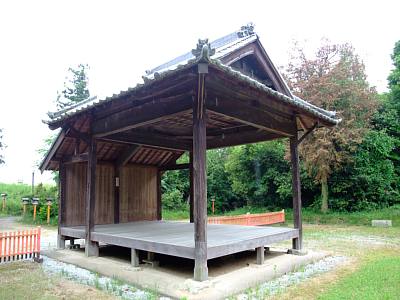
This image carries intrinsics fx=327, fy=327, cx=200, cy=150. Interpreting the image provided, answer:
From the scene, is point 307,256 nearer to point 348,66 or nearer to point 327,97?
point 327,97

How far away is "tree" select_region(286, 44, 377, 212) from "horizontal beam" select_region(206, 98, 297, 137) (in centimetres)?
777

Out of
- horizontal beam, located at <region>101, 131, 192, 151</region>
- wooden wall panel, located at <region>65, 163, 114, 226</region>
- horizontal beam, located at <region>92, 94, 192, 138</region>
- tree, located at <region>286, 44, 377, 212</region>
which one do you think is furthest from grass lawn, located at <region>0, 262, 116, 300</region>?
tree, located at <region>286, 44, 377, 212</region>

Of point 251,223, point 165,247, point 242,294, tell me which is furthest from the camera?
point 251,223

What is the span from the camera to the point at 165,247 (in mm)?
5398

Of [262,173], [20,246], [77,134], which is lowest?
[20,246]

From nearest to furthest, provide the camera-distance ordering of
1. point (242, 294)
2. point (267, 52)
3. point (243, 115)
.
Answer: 1. point (242, 294)
2. point (243, 115)
3. point (267, 52)

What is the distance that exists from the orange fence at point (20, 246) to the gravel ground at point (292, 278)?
494 cm

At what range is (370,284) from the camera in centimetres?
510

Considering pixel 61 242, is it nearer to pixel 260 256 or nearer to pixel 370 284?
pixel 260 256

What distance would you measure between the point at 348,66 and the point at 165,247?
14.0 meters

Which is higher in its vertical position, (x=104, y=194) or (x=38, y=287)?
(x=104, y=194)

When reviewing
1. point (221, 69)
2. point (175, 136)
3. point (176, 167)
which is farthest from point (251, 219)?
point (221, 69)

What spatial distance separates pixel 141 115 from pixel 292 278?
3.98 metres

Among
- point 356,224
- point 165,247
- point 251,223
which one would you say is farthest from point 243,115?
point 356,224
